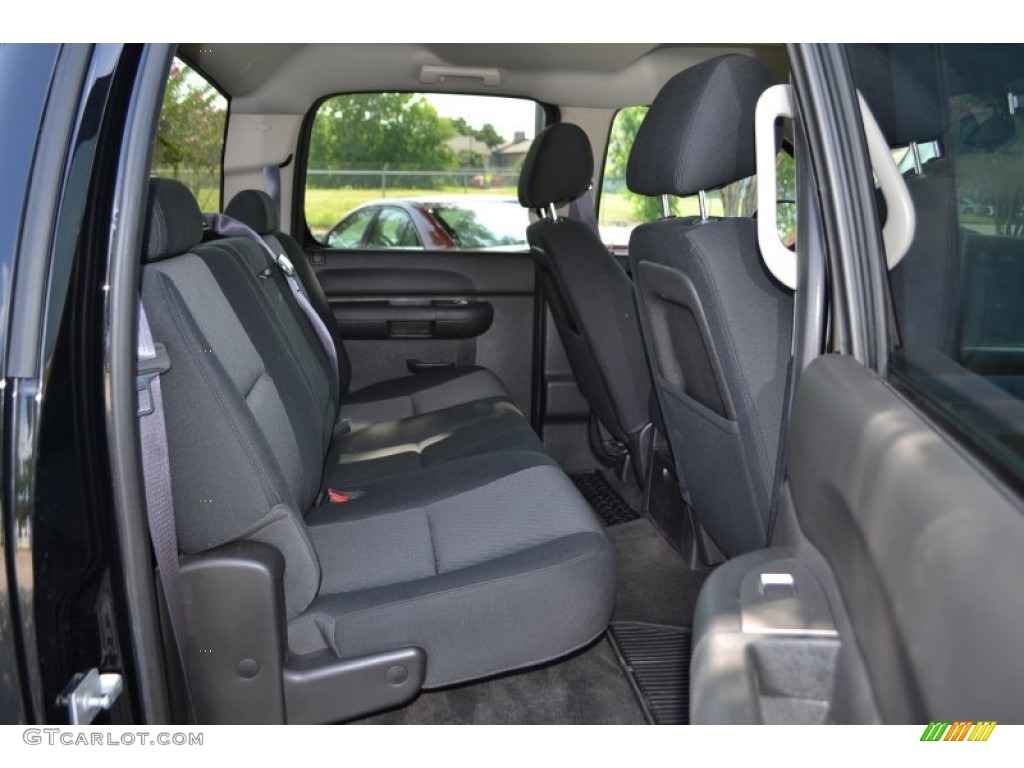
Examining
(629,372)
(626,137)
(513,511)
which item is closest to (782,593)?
(513,511)

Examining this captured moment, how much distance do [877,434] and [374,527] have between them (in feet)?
3.39

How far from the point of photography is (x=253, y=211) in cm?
281

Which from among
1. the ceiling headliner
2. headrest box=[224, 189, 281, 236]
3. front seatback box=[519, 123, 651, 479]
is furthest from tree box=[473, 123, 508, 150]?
headrest box=[224, 189, 281, 236]

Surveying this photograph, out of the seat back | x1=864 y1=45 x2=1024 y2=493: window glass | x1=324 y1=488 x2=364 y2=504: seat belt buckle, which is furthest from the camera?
x1=324 y1=488 x2=364 y2=504: seat belt buckle

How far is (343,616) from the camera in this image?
1513mm

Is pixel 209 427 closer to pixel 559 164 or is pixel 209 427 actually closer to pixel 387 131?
pixel 559 164

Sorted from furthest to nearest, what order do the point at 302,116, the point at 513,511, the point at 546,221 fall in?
1. the point at 302,116
2. the point at 546,221
3. the point at 513,511

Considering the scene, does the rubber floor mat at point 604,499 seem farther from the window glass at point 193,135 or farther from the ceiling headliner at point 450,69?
the window glass at point 193,135

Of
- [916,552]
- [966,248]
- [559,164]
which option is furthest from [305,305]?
[916,552]

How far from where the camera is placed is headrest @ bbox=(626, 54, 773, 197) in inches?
63.3

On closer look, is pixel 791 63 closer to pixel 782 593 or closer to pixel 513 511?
pixel 782 593

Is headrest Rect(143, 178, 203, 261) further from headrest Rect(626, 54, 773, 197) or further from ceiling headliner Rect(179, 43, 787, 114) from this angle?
ceiling headliner Rect(179, 43, 787, 114)

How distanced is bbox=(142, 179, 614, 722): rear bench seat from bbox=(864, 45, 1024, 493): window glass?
2.18ft
